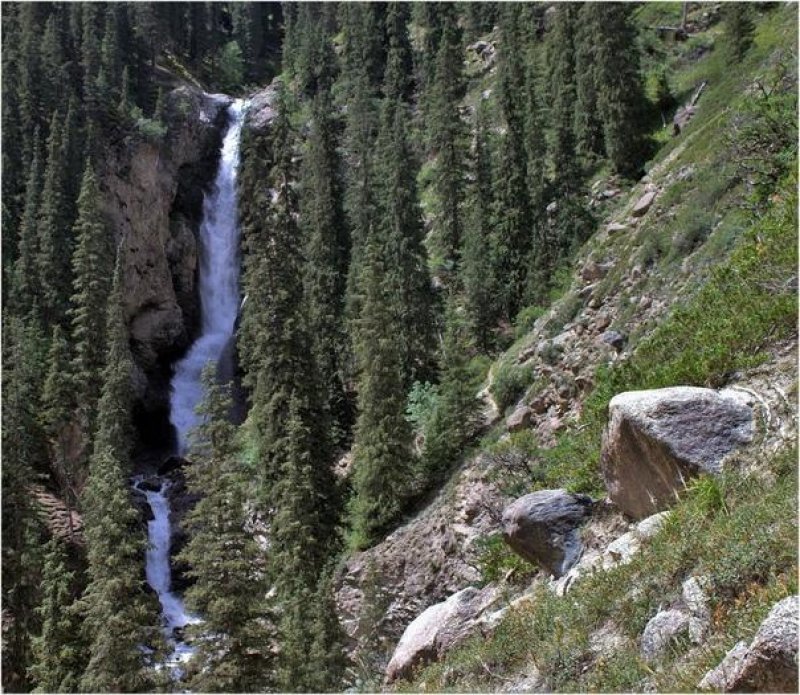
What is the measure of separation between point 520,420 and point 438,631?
551 inches

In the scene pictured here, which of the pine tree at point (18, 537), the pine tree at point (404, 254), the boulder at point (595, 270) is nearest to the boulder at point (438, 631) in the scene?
the boulder at point (595, 270)

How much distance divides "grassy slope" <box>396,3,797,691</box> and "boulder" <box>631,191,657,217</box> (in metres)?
11.4

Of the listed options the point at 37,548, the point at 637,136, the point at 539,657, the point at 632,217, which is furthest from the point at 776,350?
the point at 637,136

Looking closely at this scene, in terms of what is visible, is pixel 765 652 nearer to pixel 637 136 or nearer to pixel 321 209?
pixel 637 136

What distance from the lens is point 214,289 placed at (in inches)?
2462

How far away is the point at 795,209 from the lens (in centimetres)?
1270

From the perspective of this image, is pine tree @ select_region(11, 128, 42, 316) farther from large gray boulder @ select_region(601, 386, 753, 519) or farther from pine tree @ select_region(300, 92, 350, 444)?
large gray boulder @ select_region(601, 386, 753, 519)

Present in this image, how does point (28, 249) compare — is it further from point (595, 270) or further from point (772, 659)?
point (772, 659)

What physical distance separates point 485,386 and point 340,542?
35.3ft

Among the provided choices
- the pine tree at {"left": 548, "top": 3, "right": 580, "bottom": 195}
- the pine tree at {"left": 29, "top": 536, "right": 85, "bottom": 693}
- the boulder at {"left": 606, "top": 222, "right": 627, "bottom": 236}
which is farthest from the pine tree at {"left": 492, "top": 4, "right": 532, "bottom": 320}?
the pine tree at {"left": 29, "top": 536, "right": 85, "bottom": 693}

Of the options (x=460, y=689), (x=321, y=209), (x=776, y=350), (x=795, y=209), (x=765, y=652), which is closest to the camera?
(x=765, y=652)

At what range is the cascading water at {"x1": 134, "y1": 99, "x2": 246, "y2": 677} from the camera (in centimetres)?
4538

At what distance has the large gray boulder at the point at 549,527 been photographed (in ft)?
37.2

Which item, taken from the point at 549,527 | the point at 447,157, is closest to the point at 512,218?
the point at 447,157
